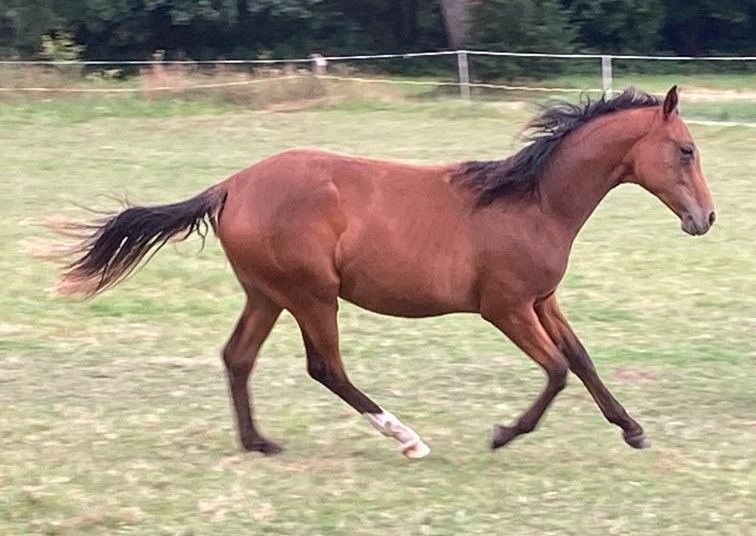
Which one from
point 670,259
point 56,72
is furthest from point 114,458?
point 56,72

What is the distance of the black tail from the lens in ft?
17.1

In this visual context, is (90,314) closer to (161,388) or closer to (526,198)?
(161,388)

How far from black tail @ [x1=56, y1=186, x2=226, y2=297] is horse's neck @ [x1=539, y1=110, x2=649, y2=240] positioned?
4.41 ft

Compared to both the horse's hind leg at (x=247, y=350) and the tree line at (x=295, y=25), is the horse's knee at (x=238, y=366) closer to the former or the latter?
the horse's hind leg at (x=247, y=350)

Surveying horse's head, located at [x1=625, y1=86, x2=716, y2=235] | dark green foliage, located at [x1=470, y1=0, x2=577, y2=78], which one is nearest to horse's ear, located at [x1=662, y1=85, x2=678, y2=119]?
horse's head, located at [x1=625, y1=86, x2=716, y2=235]

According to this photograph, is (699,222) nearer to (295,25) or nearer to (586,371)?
(586,371)

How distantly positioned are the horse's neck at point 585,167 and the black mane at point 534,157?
0.04 metres

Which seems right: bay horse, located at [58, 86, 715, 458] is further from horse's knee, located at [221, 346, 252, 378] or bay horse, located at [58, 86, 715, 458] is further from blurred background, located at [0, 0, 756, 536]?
blurred background, located at [0, 0, 756, 536]

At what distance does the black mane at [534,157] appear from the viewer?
17.0 ft

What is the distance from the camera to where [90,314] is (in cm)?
812

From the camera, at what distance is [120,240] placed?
17.3 feet

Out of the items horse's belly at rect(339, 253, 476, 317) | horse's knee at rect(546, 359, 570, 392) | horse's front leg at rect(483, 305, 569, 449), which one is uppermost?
horse's belly at rect(339, 253, 476, 317)

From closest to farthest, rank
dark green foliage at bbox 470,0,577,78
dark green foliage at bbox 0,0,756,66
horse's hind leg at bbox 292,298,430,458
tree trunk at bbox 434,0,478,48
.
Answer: horse's hind leg at bbox 292,298,430,458 < dark green foliage at bbox 470,0,577,78 < tree trunk at bbox 434,0,478,48 < dark green foliage at bbox 0,0,756,66

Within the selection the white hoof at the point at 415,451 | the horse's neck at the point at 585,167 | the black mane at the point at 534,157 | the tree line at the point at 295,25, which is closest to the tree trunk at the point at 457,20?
the tree line at the point at 295,25
